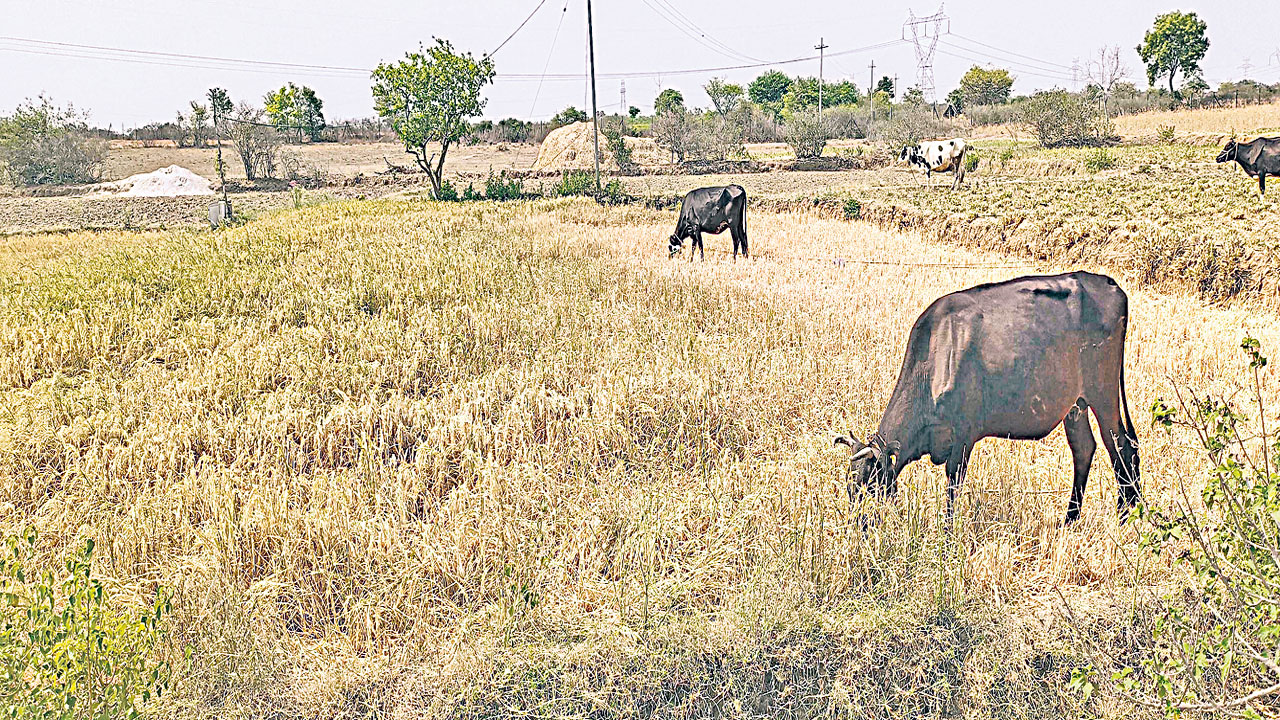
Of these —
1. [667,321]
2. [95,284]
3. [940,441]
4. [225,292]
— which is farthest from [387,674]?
[95,284]

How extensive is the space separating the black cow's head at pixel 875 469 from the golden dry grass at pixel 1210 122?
28313 millimetres

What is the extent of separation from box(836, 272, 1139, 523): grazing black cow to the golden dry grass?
2757cm

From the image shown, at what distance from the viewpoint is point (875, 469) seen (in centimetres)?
376

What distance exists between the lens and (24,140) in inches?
1735

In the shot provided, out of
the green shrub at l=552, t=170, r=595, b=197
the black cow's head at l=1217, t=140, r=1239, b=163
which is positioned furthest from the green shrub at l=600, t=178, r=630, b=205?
the black cow's head at l=1217, t=140, r=1239, b=163

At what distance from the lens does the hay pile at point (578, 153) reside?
1524 inches

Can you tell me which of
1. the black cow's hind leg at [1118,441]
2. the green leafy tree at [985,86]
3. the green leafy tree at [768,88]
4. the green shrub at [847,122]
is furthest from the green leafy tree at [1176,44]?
the black cow's hind leg at [1118,441]

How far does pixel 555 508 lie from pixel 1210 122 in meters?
37.6

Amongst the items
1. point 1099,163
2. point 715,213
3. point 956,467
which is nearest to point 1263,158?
point 1099,163

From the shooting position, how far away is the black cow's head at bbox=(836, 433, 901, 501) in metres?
3.74

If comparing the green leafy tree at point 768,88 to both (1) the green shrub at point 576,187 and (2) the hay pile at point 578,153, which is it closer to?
(2) the hay pile at point 578,153

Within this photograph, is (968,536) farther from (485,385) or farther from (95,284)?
(95,284)

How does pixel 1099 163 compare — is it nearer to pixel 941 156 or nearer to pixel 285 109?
pixel 941 156

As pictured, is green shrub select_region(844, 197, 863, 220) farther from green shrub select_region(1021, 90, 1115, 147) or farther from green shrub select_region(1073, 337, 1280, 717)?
green shrub select_region(1021, 90, 1115, 147)
